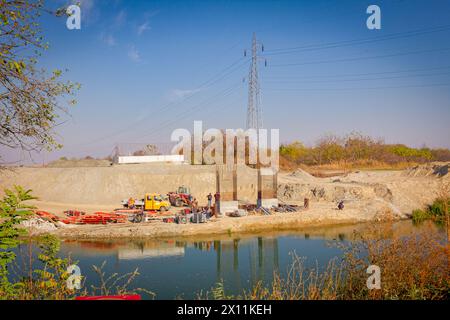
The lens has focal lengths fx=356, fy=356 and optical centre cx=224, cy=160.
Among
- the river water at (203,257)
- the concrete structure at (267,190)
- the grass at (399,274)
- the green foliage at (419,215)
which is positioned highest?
the concrete structure at (267,190)

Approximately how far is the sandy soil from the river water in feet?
3.67

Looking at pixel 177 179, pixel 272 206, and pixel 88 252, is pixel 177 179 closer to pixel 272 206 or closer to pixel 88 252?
pixel 272 206

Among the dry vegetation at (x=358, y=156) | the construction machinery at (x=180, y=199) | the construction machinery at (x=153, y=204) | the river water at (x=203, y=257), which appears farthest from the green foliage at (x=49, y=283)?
the dry vegetation at (x=358, y=156)

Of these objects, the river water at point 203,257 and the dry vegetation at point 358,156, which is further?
the dry vegetation at point 358,156

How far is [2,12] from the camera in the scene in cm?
682

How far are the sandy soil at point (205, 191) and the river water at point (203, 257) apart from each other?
112 centimetres

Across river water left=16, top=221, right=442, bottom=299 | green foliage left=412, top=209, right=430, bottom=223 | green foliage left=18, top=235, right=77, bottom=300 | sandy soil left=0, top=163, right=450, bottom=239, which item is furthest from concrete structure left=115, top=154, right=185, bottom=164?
green foliage left=18, top=235, right=77, bottom=300

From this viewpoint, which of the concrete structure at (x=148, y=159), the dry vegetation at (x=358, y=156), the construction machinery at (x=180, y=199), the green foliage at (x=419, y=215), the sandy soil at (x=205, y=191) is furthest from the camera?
the dry vegetation at (x=358, y=156)

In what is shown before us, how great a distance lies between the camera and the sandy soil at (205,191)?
2331 cm

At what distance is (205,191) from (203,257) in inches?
723

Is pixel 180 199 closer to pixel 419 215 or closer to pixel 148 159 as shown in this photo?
pixel 148 159

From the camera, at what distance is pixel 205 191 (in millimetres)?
36656

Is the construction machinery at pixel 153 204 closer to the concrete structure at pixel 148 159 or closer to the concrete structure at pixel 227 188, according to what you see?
the concrete structure at pixel 227 188
